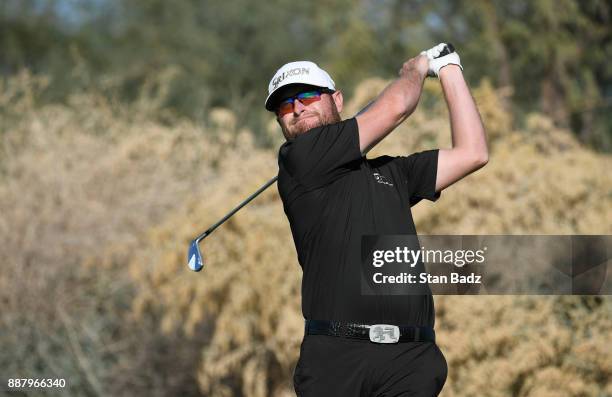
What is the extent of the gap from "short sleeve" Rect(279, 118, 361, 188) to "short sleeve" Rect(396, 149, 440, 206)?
337mm

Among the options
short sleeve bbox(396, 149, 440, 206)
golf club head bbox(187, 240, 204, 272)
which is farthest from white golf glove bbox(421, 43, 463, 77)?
golf club head bbox(187, 240, 204, 272)

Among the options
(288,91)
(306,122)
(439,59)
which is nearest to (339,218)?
(306,122)

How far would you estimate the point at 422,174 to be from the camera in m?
3.99

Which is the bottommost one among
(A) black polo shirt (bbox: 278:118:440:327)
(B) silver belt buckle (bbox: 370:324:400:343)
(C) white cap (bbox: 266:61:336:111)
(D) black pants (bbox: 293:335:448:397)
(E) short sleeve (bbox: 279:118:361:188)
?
(D) black pants (bbox: 293:335:448:397)

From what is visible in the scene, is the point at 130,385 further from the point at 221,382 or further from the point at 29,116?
the point at 29,116

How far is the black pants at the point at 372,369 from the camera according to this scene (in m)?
3.73

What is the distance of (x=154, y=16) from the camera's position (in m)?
26.7

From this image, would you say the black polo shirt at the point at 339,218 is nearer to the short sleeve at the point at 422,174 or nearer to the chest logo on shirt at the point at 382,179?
the chest logo on shirt at the point at 382,179

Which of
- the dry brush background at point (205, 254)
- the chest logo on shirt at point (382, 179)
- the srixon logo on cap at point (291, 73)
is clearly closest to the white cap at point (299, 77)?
the srixon logo on cap at point (291, 73)

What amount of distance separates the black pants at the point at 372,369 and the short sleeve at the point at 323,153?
599 millimetres

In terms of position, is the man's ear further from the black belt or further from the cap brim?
the black belt

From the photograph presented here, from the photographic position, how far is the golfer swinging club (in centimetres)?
369

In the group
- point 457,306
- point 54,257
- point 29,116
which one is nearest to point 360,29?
point 29,116

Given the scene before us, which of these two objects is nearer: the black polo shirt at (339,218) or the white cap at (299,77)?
the black polo shirt at (339,218)
